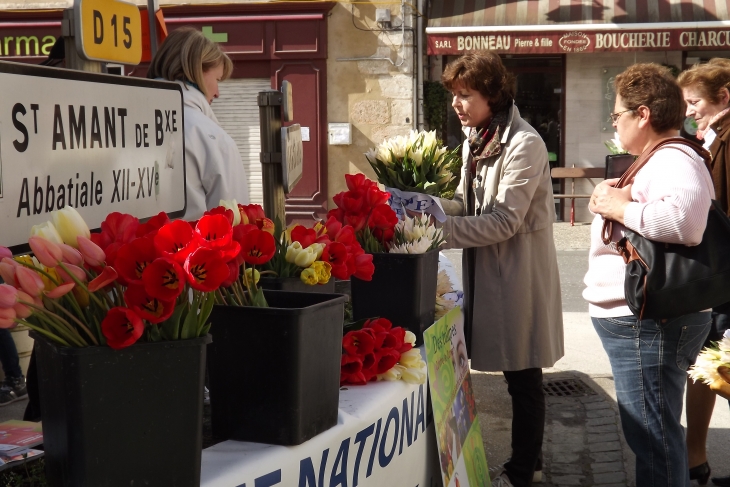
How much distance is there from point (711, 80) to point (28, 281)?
3469mm

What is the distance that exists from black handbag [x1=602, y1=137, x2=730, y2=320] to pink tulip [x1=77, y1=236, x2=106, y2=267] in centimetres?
183

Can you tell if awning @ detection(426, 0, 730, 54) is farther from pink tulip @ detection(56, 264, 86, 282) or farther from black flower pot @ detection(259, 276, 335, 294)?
pink tulip @ detection(56, 264, 86, 282)

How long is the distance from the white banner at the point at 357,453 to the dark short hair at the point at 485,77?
1.44 metres

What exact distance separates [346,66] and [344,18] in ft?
2.47

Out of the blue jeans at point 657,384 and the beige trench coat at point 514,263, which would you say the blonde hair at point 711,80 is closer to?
the beige trench coat at point 514,263

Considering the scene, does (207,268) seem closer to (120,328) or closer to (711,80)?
(120,328)

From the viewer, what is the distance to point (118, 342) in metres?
1.41

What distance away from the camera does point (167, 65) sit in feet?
10.9

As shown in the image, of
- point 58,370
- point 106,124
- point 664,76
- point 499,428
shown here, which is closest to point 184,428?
point 58,370

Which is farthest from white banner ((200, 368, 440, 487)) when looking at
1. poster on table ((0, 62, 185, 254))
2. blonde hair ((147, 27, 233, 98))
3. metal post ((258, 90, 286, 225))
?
blonde hair ((147, 27, 233, 98))

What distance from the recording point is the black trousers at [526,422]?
351cm

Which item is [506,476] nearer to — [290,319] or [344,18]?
[290,319]

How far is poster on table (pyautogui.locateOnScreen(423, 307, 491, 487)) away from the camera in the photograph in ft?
8.73

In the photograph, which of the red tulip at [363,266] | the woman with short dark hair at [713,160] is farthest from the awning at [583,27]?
the red tulip at [363,266]
